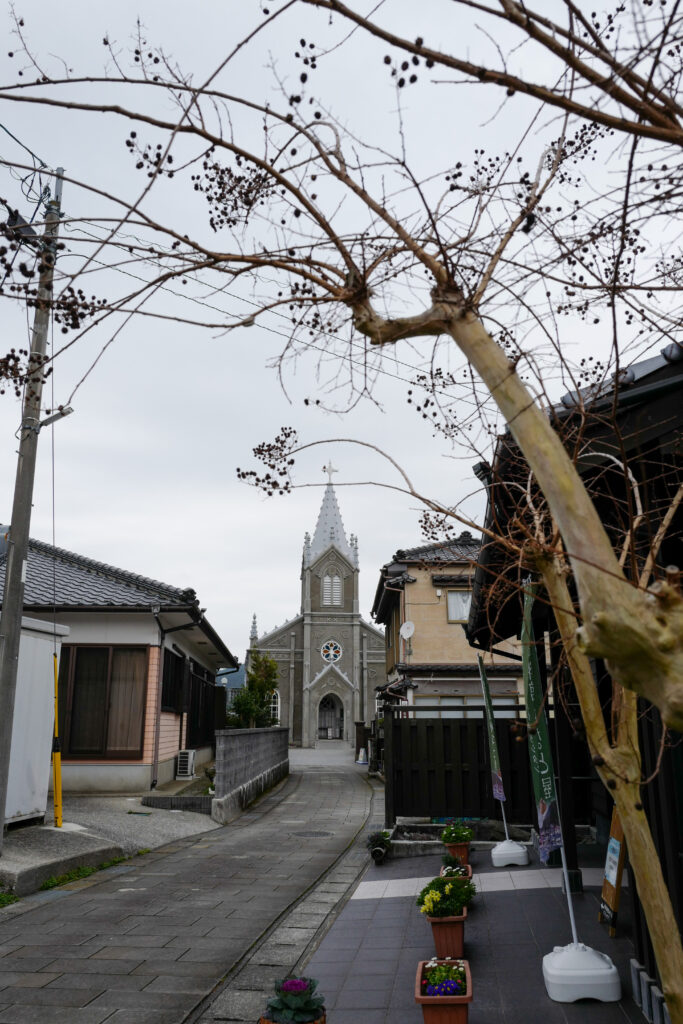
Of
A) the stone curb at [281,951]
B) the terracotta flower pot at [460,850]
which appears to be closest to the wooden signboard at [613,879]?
the stone curb at [281,951]

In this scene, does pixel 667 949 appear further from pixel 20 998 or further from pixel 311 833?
pixel 311 833

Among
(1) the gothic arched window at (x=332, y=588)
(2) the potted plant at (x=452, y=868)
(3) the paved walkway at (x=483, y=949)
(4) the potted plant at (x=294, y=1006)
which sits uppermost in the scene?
(1) the gothic arched window at (x=332, y=588)

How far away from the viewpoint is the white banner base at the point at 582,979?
4.70 meters

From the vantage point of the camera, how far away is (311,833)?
13.2m

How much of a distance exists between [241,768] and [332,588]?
42966 millimetres

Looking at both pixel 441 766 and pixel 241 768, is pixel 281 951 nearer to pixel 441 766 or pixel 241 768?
pixel 441 766

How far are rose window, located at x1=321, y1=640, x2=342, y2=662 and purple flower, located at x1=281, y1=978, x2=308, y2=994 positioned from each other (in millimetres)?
53146

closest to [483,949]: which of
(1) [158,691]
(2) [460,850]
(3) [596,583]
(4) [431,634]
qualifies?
(2) [460,850]

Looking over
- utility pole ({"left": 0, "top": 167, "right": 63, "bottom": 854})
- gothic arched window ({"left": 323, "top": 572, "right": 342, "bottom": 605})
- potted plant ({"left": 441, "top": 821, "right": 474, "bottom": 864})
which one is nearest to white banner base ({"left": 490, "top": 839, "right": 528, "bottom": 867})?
potted plant ({"left": 441, "top": 821, "right": 474, "bottom": 864})

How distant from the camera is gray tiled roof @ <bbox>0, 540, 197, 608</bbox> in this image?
1553cm

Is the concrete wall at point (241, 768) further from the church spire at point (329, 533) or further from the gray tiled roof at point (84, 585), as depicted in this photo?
the church spire at point (329, 533)

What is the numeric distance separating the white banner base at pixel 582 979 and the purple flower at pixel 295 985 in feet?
6.14

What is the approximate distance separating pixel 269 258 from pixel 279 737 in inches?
856

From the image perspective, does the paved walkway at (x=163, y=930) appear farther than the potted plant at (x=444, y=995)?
Yes
